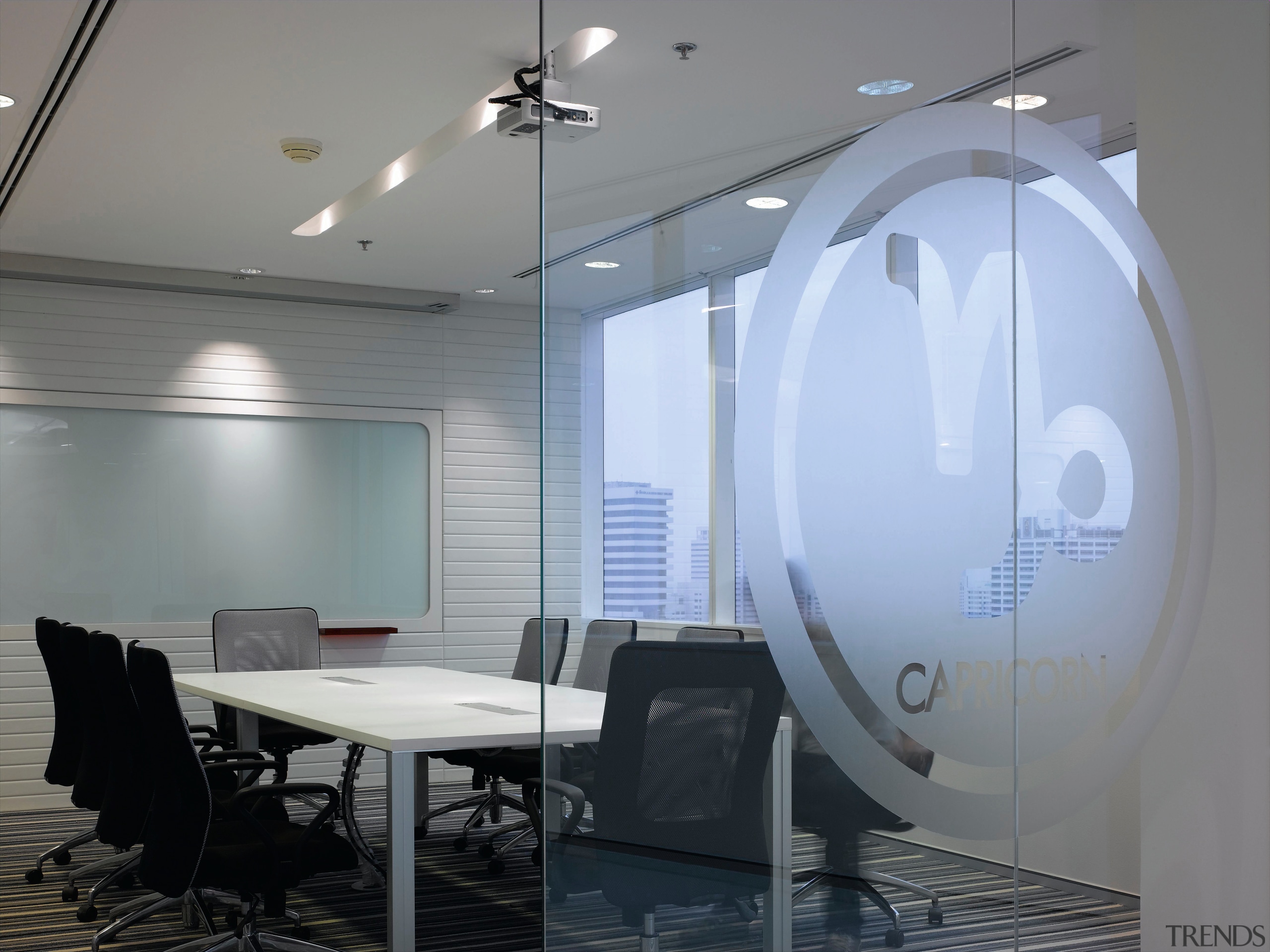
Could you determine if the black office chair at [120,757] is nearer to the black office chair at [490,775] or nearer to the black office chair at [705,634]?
the black office chair at [490,775]

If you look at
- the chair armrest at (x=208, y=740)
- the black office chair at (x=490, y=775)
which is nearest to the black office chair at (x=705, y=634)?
the black office chair at (x=490, y=775)

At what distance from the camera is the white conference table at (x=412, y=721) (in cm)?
197

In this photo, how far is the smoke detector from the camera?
5148 mm

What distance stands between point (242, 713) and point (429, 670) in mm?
1243

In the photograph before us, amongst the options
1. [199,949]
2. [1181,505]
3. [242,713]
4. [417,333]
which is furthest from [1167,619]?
[417,333]

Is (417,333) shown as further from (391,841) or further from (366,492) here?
(391,841)

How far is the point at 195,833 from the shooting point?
3463 millimetres

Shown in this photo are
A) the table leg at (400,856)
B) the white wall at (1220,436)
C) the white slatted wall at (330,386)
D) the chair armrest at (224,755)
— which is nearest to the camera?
the white wall at (1220,436)

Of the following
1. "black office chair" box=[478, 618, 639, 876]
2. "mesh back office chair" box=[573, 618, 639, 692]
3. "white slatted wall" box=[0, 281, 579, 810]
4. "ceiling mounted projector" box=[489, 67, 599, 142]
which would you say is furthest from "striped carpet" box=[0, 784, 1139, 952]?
"ceiling mounted projector" box=[489, 67, 599, 142]

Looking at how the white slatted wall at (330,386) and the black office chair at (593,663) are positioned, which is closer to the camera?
the black office chair at (593,663)

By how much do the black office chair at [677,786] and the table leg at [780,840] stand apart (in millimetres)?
13

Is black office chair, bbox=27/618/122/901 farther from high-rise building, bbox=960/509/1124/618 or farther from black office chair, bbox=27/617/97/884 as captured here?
high-rise building, bbox=960/509/1124/618

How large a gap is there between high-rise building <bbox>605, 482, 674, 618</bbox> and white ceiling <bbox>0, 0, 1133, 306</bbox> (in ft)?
1.07

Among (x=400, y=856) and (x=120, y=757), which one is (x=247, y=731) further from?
(x=400, y=856)
